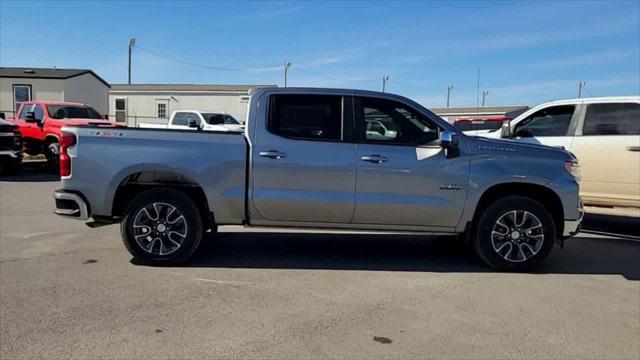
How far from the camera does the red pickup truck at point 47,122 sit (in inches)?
615

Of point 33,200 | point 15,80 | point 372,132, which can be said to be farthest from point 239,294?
point 15,80

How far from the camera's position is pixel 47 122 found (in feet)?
51.8

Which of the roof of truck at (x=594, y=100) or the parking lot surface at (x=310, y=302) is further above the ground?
the roof of truck at (x=594, y=100)

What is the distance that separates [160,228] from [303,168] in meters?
1.69

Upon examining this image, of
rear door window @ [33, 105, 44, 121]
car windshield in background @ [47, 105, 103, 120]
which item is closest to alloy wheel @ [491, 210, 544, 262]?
car windshield in background @ [47, 105, 103, 120]

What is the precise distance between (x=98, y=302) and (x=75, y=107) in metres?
13.6

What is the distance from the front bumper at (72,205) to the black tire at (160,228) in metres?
0.43

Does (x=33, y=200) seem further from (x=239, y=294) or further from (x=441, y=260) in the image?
(x=441, y=260)

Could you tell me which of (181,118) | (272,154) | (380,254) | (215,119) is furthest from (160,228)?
(181,118)

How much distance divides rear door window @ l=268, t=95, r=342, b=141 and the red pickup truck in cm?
1119

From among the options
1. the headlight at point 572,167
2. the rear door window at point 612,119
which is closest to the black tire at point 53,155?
the rear door window at point 612,119

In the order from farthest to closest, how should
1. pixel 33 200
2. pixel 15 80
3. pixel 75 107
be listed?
pixel 15 80 → pixel 75 107 → pixel 33 200

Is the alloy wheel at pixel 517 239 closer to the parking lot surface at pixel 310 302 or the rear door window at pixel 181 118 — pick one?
the parking lot surface at pixel 310 302

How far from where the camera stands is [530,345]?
158 inches
